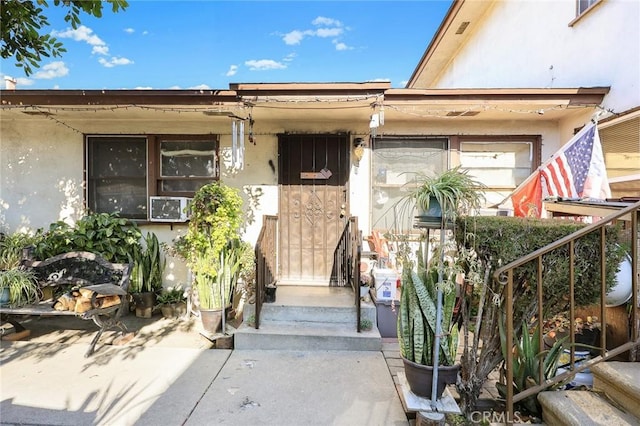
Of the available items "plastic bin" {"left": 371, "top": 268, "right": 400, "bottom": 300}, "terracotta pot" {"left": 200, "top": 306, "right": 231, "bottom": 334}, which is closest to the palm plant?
"plastic bin" {"left": 371, "top": 268, "right": 400, "bottom": 300}

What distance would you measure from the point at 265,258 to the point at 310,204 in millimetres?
1180

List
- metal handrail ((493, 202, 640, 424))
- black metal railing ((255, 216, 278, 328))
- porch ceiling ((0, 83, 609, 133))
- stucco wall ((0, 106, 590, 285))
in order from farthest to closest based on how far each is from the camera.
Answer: stucco wall ((0, 106, 590, 285)), porch ceiling ((0, 83, 609, 133)), black metal railing ((255, 216, 278, 328)), metal handrail ((493, 202, 640, 424))

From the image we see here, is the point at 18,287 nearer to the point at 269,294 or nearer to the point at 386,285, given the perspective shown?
the point at 269,294

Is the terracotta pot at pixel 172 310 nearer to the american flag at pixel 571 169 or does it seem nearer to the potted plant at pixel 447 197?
the potted plant at pixel 447 197

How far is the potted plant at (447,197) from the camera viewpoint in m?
2.36

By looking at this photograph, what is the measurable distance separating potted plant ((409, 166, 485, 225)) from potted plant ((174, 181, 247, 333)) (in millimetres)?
2474

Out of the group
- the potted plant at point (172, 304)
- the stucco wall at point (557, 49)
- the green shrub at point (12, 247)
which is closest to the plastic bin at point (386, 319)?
the potted plant at point (172, 304)

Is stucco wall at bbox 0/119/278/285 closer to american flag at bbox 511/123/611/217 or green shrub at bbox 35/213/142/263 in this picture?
green shrub at bbox 35/213/142/263

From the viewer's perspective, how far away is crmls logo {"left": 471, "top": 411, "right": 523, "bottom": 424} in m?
2.34

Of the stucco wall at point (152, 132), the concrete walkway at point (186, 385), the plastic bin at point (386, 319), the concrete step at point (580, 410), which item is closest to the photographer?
the concrete step at point (580, 410)

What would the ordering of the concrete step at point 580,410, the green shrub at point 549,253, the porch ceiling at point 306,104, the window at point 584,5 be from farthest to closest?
the window at point 584,5
the porch ceiling at point 306,104
the green shrub at point 549,253
the concrete step at point 580,410

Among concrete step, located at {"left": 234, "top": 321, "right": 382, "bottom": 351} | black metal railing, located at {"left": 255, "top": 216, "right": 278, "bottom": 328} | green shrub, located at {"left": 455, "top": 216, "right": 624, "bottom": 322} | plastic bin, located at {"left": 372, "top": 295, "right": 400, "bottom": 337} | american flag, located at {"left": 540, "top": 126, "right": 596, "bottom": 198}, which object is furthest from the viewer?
plastic bin, located at {"left": 372, "top": 295, "right": 400, "bottom": 337}

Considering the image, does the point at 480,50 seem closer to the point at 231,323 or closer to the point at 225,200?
the point at 225,200

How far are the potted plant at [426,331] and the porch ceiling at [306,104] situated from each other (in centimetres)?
228
